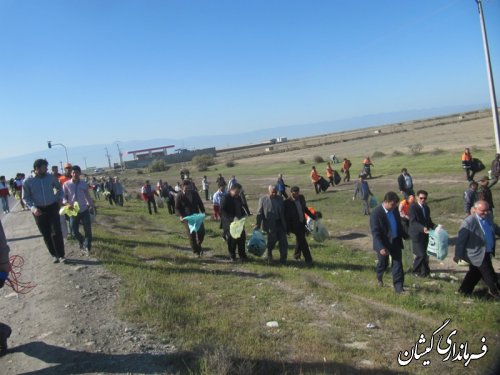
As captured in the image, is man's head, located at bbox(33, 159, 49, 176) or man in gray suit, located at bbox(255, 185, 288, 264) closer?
man's head, located at bbox(33, 159, 49, 176)

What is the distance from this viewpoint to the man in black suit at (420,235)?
880 centimetres

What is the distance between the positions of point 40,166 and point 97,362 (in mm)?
4465

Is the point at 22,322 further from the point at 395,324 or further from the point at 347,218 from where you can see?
the point at 347,218

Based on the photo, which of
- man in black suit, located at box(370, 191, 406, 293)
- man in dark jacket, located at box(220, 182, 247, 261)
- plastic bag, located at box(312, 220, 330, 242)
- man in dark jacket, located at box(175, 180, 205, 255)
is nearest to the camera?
man in black suit, located at box(370, 191, 406, 293)

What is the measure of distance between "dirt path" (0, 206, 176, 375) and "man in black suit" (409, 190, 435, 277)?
551cm

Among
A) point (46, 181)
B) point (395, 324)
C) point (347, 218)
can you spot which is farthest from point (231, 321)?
point (347, 218)

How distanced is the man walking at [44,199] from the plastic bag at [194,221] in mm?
2869

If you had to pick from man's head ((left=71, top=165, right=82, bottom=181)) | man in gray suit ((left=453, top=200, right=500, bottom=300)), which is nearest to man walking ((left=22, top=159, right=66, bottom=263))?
man's head ((left=71, top=165, right=82, bottom=181))

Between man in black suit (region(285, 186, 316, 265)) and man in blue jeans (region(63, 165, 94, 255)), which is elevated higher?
man in blue jeans (region(63, 165, 94, 255))

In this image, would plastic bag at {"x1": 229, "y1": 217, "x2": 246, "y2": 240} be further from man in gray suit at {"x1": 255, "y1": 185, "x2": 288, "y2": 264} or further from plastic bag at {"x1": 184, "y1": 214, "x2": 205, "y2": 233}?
plastic bag at {"x1": 184, "y1": 214, "x2": 205, "y2": 233}

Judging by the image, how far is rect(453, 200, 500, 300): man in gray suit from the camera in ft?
23.2

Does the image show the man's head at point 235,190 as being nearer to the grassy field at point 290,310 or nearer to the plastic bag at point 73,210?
the grassy field at point 290,310

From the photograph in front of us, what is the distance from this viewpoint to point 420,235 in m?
8.80

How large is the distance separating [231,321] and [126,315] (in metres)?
1.32
